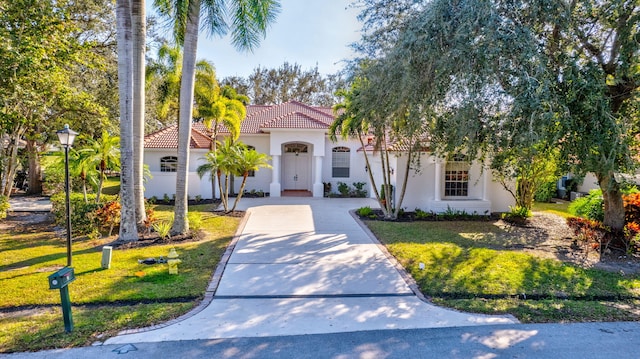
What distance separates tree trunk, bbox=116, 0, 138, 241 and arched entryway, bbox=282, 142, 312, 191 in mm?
12794

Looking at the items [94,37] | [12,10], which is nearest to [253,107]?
[94,37]

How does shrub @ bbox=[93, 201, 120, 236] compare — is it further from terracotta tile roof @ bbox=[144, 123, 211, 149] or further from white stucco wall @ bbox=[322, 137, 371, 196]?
white stucco wall @ bbox=[322, 137, 371, 196]

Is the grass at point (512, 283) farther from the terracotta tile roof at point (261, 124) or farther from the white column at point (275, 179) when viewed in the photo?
the terracotta tile roof at point (261, 124)

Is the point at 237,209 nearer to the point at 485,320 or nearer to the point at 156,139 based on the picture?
the point at 156,139

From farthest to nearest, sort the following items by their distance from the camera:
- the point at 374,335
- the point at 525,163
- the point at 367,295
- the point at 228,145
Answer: the point at 228,145 → the point at 525,163 → the point at 367,295 → the point at 374,335

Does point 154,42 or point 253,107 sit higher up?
point 154,42

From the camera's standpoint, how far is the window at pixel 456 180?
51.4 feet

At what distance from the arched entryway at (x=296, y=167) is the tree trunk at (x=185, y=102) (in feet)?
38.3

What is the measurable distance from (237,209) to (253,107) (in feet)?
38.0

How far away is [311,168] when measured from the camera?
2209 cm

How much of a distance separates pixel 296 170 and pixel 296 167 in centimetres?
19

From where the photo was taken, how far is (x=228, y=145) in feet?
47.0

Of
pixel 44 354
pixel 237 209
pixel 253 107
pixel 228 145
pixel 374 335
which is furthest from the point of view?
pixel 253 107

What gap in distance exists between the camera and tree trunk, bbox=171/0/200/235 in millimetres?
10164
